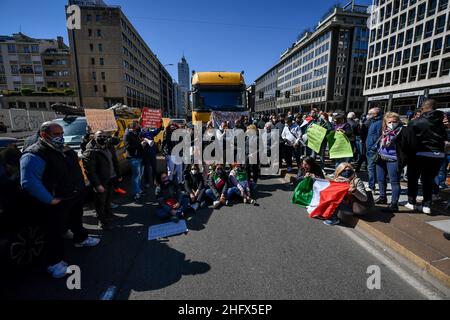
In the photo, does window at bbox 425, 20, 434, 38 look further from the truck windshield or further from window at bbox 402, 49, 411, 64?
the truck windshield

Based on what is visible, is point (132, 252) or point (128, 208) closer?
point (132, 252)

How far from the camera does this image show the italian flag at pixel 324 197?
14.5ft

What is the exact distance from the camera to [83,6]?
52.8m

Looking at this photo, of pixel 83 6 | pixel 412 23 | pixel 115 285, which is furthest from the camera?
pixel 83 6

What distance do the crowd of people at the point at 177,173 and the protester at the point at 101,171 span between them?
0.05 ft

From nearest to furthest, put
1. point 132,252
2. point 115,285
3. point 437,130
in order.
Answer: point 115,285 → point 132,252 → point 437,130

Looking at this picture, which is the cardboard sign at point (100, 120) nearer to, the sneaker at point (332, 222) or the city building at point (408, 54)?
the sneaker at point (332, 222)

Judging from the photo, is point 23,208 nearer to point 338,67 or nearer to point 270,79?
point 338,67

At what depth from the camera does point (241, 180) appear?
587cm

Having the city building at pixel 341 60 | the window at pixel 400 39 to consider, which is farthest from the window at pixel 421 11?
the city building at pixel 341 60

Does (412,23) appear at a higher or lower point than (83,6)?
lower

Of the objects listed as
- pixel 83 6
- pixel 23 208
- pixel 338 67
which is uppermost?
pixel 83 6

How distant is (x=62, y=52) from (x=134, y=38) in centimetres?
2256
